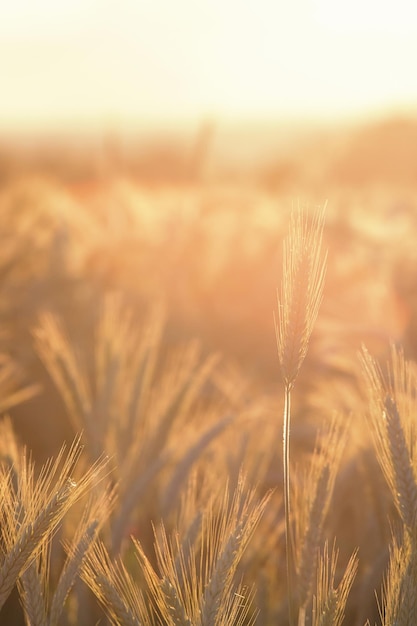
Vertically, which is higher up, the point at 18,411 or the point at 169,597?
the point at 169,597

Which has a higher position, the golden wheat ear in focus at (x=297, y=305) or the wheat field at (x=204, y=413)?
the golden wheat ear in focus at (x=297, y=305)

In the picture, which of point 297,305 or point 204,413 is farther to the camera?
point 204,413

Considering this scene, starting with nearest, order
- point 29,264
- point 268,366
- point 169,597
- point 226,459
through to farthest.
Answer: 1. point 169,597
2. point 226,459
3. point 268,366
4. point 29,264

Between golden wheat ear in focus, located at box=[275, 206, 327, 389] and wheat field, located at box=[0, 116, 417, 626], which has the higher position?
golden wheat ear in focus, located at box=[275, 206, 327, 389]

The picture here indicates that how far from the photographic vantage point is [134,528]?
2.23 m

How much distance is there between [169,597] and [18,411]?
7.71 ft

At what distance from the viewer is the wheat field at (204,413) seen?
1.29 metres

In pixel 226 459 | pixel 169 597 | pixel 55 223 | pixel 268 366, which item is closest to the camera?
pixel 169 597

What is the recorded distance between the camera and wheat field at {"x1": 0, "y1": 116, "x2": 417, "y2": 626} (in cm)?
129

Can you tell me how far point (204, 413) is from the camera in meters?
3.11

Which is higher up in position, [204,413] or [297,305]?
[297,305]

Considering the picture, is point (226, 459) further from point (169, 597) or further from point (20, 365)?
point (20, 365)

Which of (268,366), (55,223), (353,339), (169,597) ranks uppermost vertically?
(55,223)

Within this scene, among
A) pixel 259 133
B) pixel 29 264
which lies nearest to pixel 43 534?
pixel 29 264
